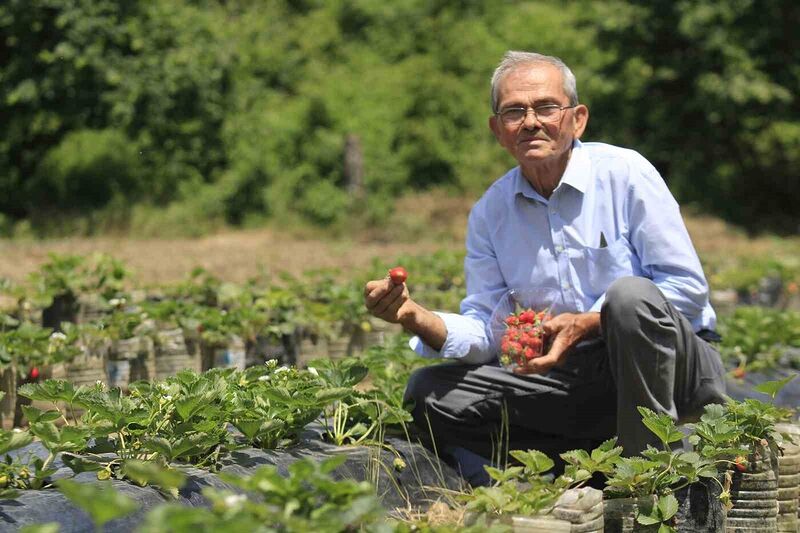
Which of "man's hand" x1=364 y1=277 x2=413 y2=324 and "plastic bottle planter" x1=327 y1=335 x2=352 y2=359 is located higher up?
"man's hand" x1=364 y1=277 x2=413 y2=324

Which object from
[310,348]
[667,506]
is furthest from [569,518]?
[310,348]

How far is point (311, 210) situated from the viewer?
1559 centimetres

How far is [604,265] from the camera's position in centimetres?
345

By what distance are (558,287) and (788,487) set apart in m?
0.84

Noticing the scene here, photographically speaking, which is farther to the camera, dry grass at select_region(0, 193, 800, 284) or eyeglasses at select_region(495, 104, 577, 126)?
dry grass at select_region(0, 193, 800, 284)

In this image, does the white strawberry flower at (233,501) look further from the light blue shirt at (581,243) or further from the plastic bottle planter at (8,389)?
the plastic bottle planter at (8,389)

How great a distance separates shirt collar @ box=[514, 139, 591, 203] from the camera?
347 centimetres

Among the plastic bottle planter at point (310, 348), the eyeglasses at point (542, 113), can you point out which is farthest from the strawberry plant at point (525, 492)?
the plastic bottle planter at point (310, 348)

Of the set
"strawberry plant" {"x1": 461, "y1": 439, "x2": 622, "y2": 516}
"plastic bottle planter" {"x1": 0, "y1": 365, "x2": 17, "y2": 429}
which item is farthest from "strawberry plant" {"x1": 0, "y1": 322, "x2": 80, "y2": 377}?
"strawberry plant" {"x1": 461, "y1": 439, "x2": 622, "y2": 516}

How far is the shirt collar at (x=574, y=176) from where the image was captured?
347 cm

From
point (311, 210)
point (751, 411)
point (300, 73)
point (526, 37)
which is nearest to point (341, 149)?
point (311, 210)

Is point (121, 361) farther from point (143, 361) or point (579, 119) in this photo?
point (579, 119)

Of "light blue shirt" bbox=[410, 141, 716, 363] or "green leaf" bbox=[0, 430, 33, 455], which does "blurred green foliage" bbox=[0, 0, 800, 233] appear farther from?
"green leaf" bbox=[0, 430, 33, 455]

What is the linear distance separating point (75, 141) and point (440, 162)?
499cm
